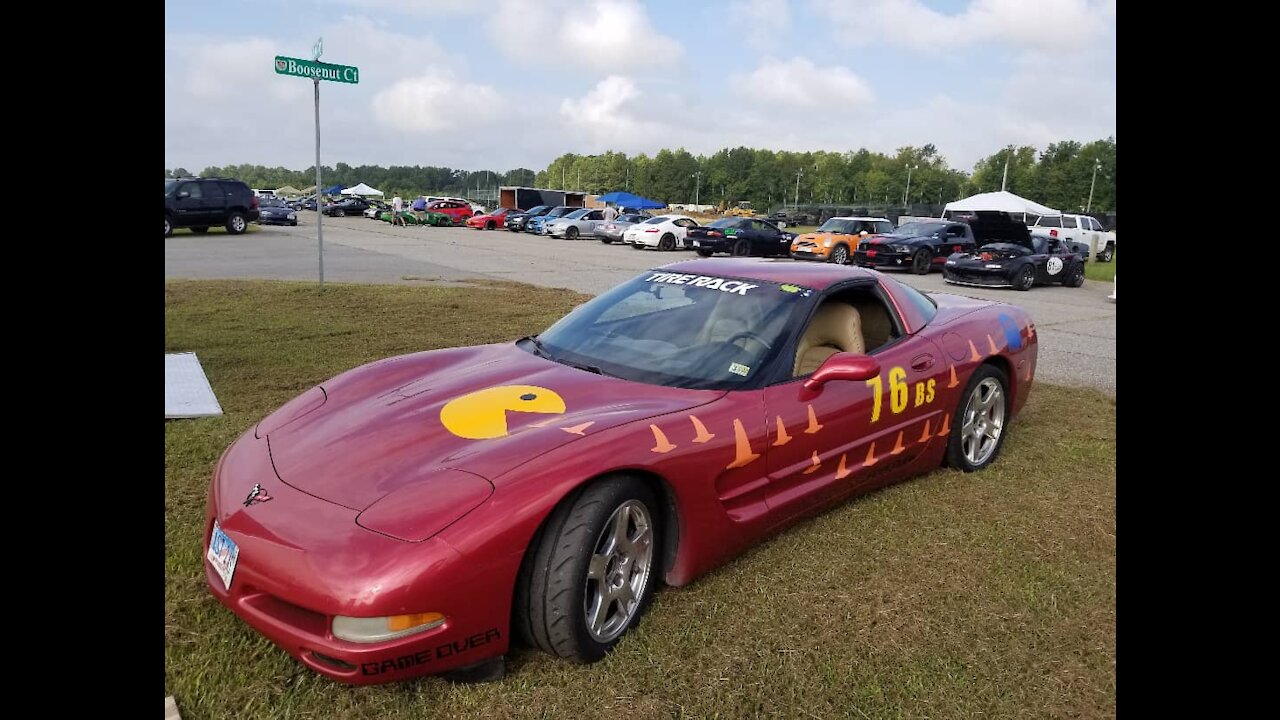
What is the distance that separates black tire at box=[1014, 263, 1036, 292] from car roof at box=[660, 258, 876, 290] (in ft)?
45.5

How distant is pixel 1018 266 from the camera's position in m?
16.3

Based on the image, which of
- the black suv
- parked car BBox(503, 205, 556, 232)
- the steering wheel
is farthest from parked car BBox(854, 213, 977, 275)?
parked car BBox(503, 205, 556, 232)

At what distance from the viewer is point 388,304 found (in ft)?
33.1

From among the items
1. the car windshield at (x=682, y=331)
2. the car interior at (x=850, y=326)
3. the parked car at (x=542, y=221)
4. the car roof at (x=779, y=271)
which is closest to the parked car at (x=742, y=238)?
the parked car at (x=542, y=221)

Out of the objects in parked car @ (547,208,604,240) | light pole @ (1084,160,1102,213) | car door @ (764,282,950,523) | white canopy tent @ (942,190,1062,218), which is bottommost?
car door @ (764,282,950,523)

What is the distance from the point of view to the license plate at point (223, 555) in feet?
7.50

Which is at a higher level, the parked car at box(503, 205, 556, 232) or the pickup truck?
the parked car at box(503, 205, 556, 232)

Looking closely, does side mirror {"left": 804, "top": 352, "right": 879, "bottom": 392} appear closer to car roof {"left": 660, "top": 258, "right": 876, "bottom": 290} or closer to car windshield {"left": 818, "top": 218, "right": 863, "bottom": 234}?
car roof {"left": 660, "top": 258, "right": 876, "bottom": 290}

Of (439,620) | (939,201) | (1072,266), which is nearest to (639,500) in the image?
(439,620)

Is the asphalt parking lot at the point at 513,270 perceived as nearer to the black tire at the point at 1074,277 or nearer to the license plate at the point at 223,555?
the black tire at the point at 1074,277

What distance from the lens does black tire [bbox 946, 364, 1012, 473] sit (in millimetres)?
4230
